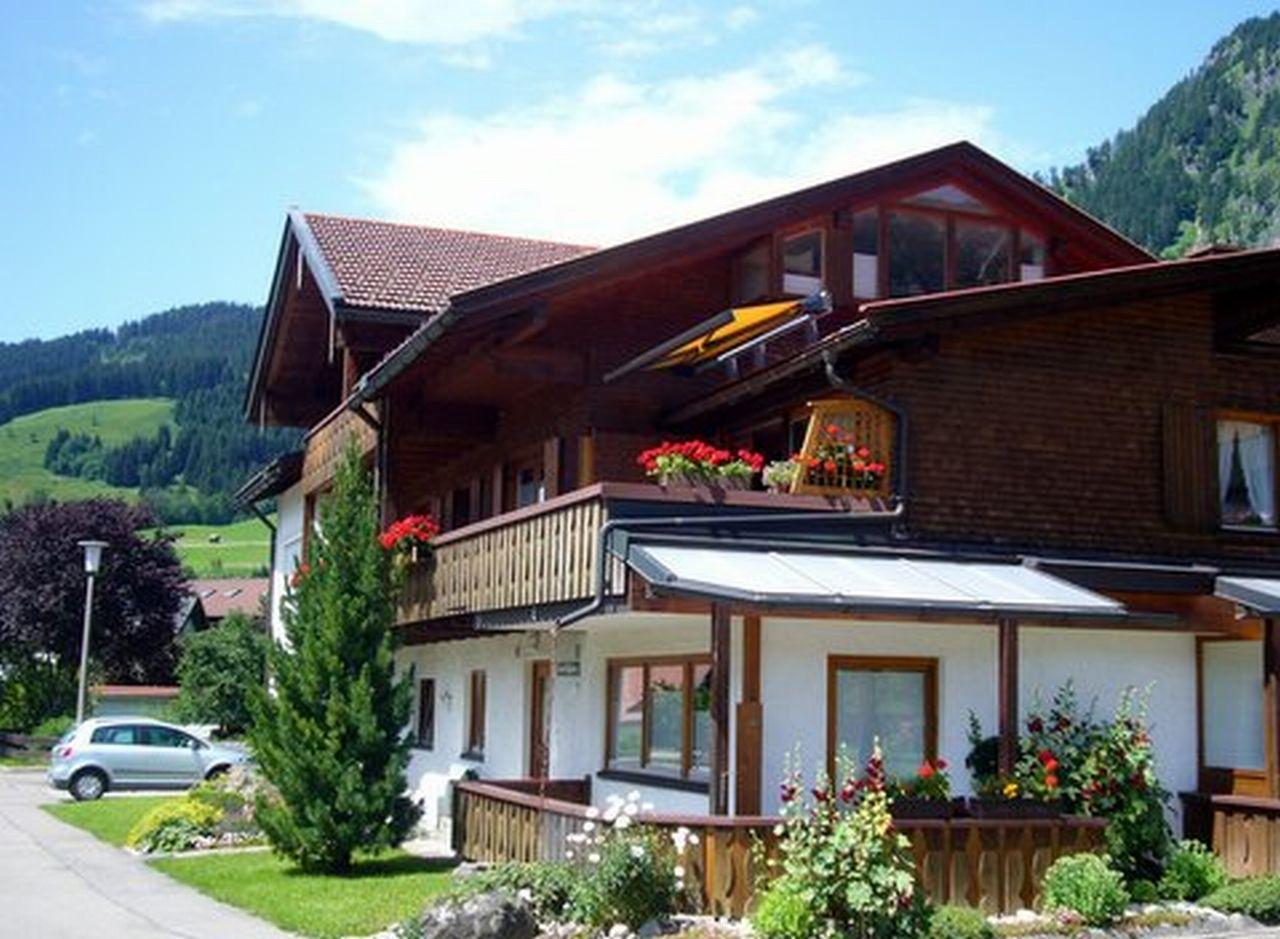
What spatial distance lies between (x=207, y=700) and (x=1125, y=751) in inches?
1427

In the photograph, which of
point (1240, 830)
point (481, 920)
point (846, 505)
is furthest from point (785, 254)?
point (481, 920)

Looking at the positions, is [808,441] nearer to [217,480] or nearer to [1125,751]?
[1125,751]

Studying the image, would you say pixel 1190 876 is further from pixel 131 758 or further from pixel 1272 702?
pixel 131 758

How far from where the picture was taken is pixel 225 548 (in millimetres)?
141625

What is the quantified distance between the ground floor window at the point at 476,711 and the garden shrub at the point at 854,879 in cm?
1253

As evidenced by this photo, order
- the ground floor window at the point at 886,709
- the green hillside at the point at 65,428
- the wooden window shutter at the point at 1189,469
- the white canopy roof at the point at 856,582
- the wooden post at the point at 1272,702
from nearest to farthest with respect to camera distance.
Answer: the white canopy roof at the point at 856,582 → the ground floor window at the point at 886,709 → the wooden post at the point at 1272,702 → the wooden window shutter at the point at 1189,469 → the green hillside at the point at 65,428

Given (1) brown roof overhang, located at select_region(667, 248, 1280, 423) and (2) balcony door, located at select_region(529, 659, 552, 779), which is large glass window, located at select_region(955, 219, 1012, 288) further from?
(2) balcony door, located at select_region(529, 659, 552, 779)

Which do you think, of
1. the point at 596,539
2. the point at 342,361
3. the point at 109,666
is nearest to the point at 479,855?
the point at 596,539

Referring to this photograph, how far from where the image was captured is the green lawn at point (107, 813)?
26.3 meters

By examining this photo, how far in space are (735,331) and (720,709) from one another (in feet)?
23.2

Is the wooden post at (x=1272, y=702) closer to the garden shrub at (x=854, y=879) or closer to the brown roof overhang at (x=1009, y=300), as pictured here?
the brown roof overhang at (x=1009, y=300)

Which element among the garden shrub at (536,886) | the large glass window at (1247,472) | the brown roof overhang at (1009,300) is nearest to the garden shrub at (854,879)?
the garden shrub at (536,886)

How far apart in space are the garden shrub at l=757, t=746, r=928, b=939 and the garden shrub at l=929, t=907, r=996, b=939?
19cm

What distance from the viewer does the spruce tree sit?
1998 centimetres
